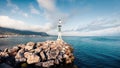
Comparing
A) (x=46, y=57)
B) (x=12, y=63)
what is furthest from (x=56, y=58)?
(x=12, y=63)

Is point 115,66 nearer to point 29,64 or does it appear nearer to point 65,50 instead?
point 65,50

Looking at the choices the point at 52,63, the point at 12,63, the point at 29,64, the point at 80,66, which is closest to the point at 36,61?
the point at 29,64

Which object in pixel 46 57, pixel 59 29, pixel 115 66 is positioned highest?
pixel 59 29

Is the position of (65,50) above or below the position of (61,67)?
above

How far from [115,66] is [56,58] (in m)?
18.0

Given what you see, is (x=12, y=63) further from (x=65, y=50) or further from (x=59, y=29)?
(x=59, y=29)

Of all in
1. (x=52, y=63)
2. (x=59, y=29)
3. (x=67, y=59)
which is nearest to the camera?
(x=52, y=63)

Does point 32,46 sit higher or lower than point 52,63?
higher

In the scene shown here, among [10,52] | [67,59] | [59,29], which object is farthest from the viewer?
[59,29]

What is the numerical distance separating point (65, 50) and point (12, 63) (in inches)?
757

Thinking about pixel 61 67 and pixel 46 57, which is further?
pixel 46 57

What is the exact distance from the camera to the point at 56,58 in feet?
129

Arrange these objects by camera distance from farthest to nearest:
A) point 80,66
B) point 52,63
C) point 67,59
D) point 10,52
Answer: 1. point 10,52
2. point 67,59
3. point 80,66
4. point 52,63

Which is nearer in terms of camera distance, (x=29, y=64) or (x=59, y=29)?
(x=29, y=64)
